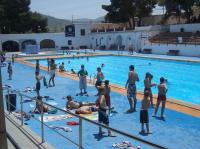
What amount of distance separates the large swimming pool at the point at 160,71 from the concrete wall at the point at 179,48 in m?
3.81

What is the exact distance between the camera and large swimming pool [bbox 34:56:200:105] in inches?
805

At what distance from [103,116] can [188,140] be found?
7.44 feet

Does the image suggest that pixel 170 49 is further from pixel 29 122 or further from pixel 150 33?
pixel 29 122

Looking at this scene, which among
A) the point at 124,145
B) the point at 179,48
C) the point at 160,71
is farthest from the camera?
the point at 179,48

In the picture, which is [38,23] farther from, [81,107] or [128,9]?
[81,107]

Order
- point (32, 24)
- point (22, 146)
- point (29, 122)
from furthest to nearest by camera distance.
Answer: point (32, 24)
point (29, 122)
point (22, 146)

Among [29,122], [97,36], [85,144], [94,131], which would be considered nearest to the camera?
[85,144]

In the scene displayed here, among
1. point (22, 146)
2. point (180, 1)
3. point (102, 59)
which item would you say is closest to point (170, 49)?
point (102, 59)

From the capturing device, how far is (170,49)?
133 ft

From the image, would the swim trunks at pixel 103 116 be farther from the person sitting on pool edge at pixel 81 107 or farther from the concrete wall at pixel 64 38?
the concrete wall at pixel 64 38

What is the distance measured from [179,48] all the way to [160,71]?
10735 mm

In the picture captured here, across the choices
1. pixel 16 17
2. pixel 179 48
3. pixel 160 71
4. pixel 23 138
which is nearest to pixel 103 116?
pixel 23 138

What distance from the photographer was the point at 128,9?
61938 mm

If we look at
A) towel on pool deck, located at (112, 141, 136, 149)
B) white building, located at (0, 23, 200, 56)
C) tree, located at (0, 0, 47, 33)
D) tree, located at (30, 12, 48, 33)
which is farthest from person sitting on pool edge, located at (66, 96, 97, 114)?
tree, located at (30, 12, 48, 33)
